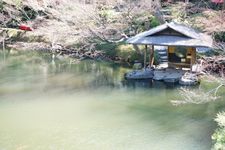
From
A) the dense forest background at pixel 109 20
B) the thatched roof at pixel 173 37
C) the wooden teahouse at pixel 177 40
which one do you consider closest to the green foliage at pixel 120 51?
the dense forest background at pixel 109 20

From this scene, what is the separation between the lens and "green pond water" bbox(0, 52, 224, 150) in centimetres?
1193

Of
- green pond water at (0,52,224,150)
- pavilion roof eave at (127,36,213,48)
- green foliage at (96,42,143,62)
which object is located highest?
pavilion roof eave at (127,36,213,48)

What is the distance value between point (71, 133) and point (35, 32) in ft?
55.9

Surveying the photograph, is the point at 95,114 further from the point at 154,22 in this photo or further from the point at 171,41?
the point at 154,22

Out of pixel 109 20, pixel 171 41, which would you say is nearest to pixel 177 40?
pixel 171 41

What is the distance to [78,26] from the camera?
81.8 feet

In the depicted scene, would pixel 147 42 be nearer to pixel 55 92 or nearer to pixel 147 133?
pixel 55 92

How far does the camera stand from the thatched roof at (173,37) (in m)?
18.9

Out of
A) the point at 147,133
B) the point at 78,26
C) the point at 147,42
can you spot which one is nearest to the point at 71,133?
the point at 147,133

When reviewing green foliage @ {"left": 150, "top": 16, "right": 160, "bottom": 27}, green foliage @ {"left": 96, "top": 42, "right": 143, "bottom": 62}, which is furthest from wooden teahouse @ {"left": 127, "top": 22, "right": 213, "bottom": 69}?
green foliage @ {"left": 150, "top": 16, "right": 160, "bottom": 27}

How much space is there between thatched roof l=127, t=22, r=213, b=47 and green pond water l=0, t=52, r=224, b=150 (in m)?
2.23

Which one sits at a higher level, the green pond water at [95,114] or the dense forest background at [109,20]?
the dense forest background at [109,20]

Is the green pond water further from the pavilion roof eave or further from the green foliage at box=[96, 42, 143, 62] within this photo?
the green foliage at box=[96, 42, 143, 62]

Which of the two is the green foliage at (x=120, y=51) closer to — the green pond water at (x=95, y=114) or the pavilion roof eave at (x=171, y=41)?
the green pond water at (x=95, y=114)
